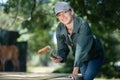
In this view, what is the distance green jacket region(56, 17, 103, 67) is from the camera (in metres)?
4.84

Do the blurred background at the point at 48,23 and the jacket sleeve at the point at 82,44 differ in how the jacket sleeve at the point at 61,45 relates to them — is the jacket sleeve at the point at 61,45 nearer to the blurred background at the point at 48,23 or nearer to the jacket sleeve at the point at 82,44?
the jacket sleeve at the point at 82,44

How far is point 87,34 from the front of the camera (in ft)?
15.9

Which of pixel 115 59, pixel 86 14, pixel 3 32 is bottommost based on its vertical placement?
pixel 115 59

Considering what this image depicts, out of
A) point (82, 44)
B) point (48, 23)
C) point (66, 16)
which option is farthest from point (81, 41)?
point (48, 23)

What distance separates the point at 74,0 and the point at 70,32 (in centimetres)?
504

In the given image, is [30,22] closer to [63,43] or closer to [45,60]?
[63,43]

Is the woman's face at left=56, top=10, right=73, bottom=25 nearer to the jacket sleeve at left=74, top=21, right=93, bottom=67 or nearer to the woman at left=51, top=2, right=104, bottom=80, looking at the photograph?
the woman at left=51, top=2, right=104, bottom=80

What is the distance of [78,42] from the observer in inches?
192

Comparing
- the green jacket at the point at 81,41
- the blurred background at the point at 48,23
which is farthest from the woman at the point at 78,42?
the blurred background at the point at 48,23

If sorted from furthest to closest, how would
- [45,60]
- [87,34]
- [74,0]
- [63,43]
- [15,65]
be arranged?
1. [45,60]
2. [15,65]
3. [74,0]
4. [63,43]
5. [87,34]

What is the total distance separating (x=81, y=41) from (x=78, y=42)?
4 cm

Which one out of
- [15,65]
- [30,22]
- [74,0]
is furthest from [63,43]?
[15,65]

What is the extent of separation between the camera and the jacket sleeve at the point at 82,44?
15.8 ft

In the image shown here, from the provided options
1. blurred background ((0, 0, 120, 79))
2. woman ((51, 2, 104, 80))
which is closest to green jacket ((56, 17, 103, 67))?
woman ((51, 2, 104, 80))
